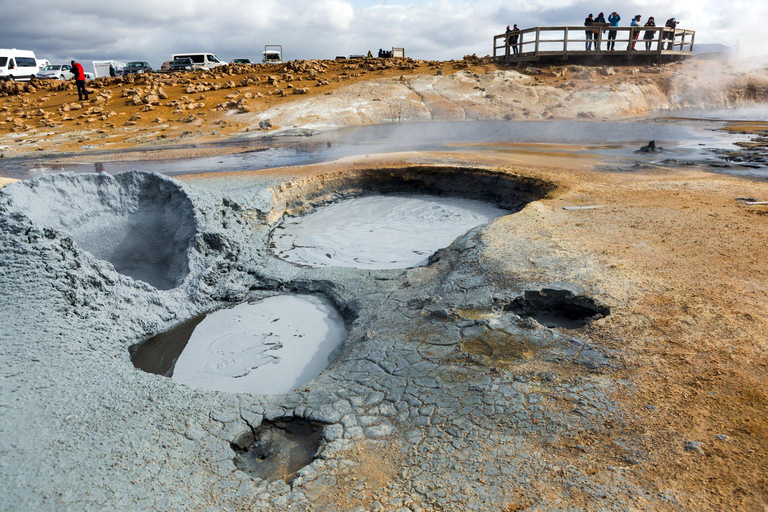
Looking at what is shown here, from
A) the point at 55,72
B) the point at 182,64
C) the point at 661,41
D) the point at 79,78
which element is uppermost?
the point at 661,41

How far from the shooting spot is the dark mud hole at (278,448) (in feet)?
8.28

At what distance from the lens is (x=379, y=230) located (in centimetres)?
711

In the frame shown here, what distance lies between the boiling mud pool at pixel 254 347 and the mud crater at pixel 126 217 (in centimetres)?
84

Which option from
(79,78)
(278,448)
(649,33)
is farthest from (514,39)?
(278,448)

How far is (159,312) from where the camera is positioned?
4496mm

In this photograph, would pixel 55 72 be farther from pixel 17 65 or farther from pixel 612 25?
pixel 612 25

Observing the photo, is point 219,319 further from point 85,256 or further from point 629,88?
point 629,88

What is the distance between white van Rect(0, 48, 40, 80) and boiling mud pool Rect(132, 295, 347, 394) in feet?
85.6

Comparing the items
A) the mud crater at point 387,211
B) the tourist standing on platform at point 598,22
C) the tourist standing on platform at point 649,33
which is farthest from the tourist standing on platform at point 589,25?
the mud crater at point 387,211

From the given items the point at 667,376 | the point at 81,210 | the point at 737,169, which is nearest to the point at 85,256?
the point at 81,210

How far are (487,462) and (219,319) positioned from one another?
10.6ft

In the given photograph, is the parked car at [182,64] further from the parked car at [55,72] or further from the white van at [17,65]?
the white van at [17,65]

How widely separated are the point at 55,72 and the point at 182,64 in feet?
22.0

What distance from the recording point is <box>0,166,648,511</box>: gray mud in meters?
2.19
